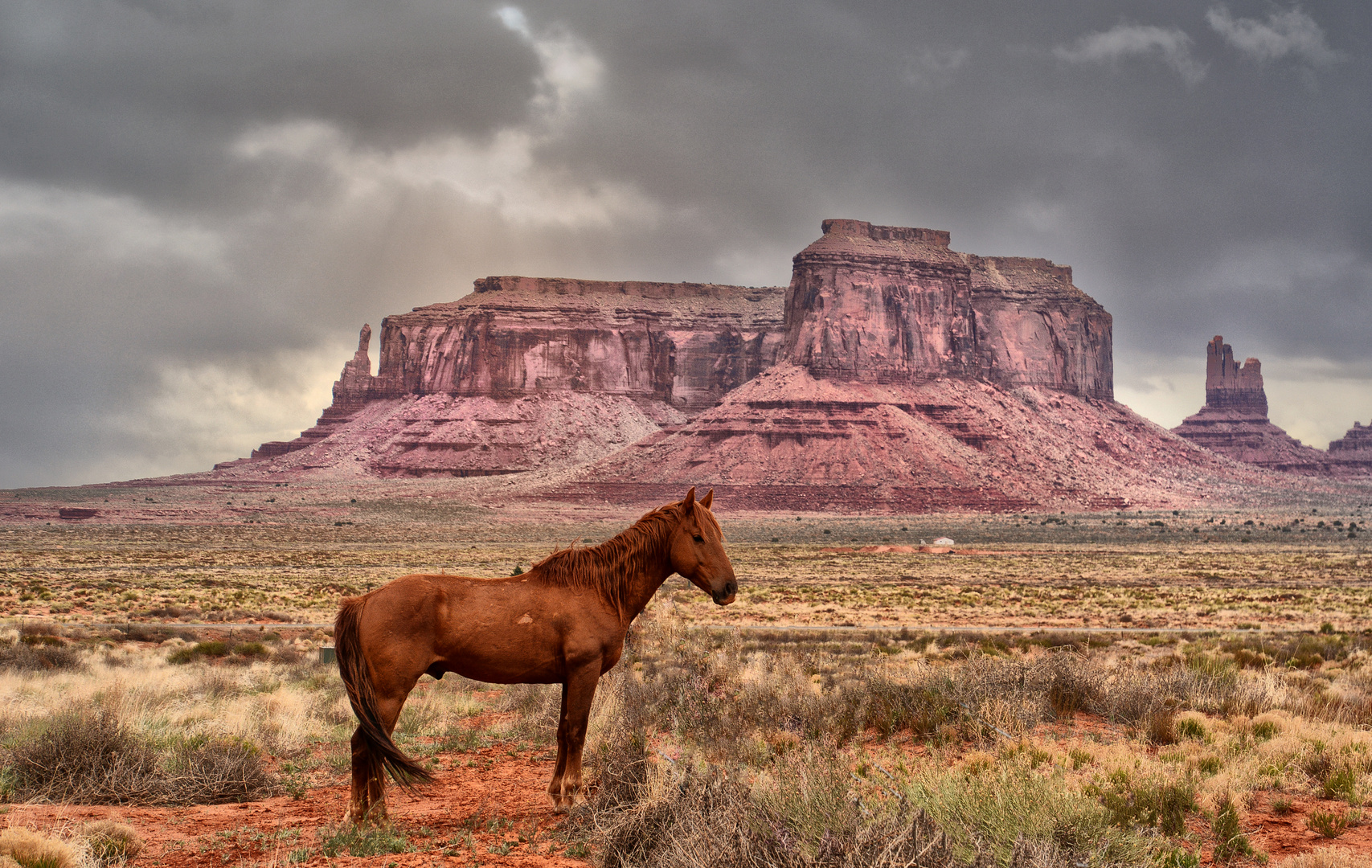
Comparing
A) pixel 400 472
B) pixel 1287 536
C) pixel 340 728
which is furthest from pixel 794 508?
pixel 340 728

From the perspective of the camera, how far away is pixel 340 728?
12.1 meters

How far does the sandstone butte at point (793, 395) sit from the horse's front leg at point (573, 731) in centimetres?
10271

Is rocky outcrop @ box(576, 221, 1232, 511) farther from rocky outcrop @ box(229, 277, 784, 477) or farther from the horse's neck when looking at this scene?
the horse's neck

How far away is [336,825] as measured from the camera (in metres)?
7.13

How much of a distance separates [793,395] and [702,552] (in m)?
121

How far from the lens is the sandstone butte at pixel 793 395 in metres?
118

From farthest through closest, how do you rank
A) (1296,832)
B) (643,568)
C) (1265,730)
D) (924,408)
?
(924,408), (1265,730), (643,568), (1296,832)

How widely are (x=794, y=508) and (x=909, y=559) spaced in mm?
52795

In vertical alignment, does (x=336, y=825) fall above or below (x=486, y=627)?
below

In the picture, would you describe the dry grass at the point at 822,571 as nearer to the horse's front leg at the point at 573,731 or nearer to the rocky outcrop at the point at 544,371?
the horse's front leg at the point at 573,731

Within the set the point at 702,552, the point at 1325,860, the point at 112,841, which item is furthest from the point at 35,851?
the point at 1325,860

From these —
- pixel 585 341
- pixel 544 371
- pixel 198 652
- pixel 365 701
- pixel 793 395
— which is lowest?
pixel 198 652

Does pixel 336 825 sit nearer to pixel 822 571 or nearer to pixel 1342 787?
pixel 1342 787

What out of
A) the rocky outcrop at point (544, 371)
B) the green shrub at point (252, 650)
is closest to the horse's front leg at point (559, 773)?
the green shrub at point (252, 650)
